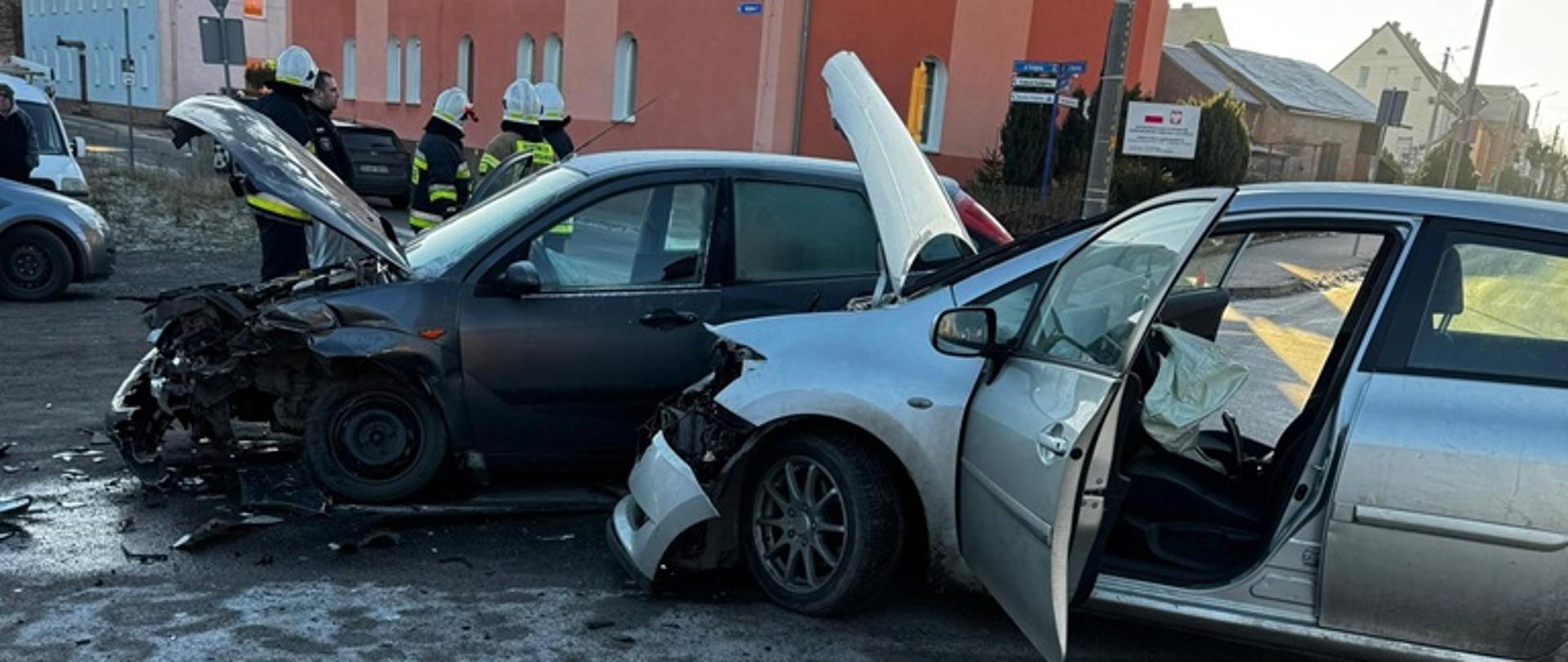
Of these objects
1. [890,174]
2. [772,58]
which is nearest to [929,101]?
[772,58]

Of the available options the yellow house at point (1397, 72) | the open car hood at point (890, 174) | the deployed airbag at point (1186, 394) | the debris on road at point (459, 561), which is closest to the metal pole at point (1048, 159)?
the open car hood at point (890, 174)

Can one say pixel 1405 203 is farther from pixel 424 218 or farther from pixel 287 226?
pixel 424 218

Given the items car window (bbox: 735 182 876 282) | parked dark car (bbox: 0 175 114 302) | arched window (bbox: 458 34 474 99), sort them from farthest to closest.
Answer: arched window (bbox: 458 34 474 99) < parked dark car (bbox: 0 175 114 302) < car window (bbox: 735 182 876 282)

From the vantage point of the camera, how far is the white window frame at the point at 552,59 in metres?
23.8

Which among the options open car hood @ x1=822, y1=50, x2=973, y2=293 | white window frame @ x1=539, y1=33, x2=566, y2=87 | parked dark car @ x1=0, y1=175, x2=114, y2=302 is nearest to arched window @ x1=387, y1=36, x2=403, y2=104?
white window frame @ x1=539, y1=33, x2=566, y2=87

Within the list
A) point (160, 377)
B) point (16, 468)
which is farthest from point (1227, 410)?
point (16, 468)

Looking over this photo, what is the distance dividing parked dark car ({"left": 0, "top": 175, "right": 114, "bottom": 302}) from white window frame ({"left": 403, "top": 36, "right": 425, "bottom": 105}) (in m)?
20.4

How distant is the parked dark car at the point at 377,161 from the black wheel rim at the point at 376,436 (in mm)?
15124

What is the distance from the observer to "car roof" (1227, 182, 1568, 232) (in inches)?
123

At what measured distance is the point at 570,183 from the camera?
4.88 metres

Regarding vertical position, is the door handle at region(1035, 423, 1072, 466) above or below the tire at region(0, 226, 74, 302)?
above

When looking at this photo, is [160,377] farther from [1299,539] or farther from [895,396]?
[1299,539]

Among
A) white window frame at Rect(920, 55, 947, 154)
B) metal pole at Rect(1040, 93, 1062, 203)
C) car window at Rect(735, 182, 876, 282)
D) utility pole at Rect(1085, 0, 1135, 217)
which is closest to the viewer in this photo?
car window at Rect(735, 182, 876, 282)

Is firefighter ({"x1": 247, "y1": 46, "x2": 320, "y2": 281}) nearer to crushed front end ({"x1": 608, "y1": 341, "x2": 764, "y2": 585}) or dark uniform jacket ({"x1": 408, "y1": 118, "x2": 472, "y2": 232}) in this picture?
dark uniform jacket ({"x1": 408, "y1": 118, "x2": 472, "y2": 232})
